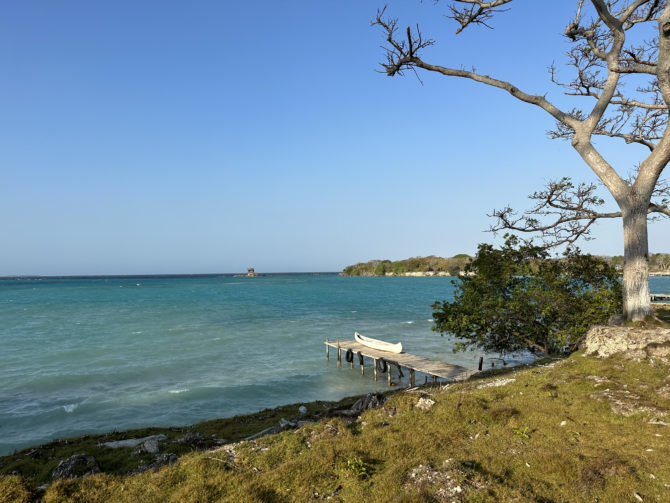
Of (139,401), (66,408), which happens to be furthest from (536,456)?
(66,408)

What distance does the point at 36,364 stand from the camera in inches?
1147

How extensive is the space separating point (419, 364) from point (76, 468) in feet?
61.3

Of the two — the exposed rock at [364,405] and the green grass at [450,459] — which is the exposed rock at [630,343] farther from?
the exposed rock at [364,405]

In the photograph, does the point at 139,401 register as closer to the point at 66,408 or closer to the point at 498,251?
the point at 66,408

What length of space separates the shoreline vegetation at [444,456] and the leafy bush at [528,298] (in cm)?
726

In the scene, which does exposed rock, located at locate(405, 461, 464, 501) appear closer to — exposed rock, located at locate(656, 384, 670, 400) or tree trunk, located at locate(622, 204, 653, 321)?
exposed rock, located at locate(656, 384, 670, 400)

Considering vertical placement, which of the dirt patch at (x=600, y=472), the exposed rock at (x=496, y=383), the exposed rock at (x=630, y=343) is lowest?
the exposed rock at (x=496, y=383)

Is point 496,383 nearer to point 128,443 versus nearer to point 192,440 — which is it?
point 192,440

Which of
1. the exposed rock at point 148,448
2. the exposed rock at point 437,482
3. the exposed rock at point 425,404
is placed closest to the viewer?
the exposed rock at point 437,482

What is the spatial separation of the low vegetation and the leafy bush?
26.9 feet

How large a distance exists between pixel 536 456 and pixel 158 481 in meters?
7.23

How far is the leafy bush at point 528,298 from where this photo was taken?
1883 cm

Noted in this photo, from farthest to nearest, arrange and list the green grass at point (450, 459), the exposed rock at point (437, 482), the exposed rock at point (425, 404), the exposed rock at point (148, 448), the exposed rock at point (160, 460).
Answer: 1. the exposed rock at point (148, 448)
2. the exposed rock at point (425, 404)
3. the exposed rock at point (160, 460)
4. the green grass at point (450, 459)
5. the exposed rock at point (437, 482)

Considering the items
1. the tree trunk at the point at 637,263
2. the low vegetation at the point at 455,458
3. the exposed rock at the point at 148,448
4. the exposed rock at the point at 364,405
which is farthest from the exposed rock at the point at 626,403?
the exposed rock at the point at 148,448
